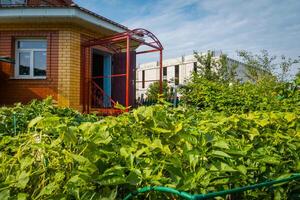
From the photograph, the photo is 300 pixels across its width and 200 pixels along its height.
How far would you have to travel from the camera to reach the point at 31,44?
420 inches

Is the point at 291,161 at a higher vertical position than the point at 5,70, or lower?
lower

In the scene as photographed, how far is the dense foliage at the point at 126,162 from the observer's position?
3.41ft

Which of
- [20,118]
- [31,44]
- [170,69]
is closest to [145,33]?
[31,44]

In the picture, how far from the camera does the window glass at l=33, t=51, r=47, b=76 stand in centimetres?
1053

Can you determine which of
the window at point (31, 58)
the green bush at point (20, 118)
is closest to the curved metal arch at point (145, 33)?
the window at point (31, 58)

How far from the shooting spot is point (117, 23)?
11.2m

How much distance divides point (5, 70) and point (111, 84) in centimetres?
364

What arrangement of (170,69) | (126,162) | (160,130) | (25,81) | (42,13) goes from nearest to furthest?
(126,162)
(160,130)
(42,13)
(25,81)
(170,69)

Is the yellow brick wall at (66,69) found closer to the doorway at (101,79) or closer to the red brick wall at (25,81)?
the red brick wall at (25,81)

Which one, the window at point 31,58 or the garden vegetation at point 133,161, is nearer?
the garden vegetation at point 133,161

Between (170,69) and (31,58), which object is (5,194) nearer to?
(31,58)

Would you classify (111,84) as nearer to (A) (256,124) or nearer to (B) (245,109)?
(B) (245,109)

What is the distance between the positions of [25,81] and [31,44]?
1222 mm

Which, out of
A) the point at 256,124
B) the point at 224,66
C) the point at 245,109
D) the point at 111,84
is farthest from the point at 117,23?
the point at 224,66
